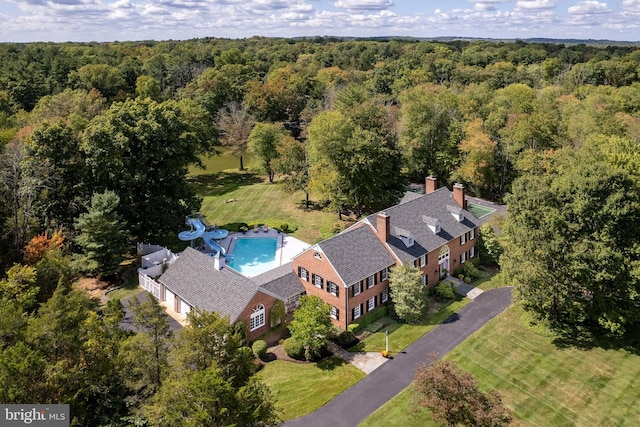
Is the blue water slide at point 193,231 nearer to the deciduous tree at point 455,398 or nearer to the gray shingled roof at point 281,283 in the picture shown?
the gray shingled roof at point 281,283

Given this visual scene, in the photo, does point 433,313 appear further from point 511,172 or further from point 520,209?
point 511,172

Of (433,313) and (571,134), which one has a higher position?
(571,134)

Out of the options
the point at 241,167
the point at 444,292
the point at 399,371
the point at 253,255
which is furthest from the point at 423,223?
the point at 241,167

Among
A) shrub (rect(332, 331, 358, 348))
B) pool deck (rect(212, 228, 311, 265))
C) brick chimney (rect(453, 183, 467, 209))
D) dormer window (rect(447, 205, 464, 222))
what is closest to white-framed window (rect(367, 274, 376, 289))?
shrub (rect(332, 331, 358, 348))

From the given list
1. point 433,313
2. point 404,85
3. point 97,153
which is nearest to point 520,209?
point 433,313

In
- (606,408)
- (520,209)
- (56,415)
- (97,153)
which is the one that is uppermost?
(97,153)

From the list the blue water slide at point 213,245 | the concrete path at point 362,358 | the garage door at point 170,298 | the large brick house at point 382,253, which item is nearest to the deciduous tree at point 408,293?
the large brick house at point 382,253
